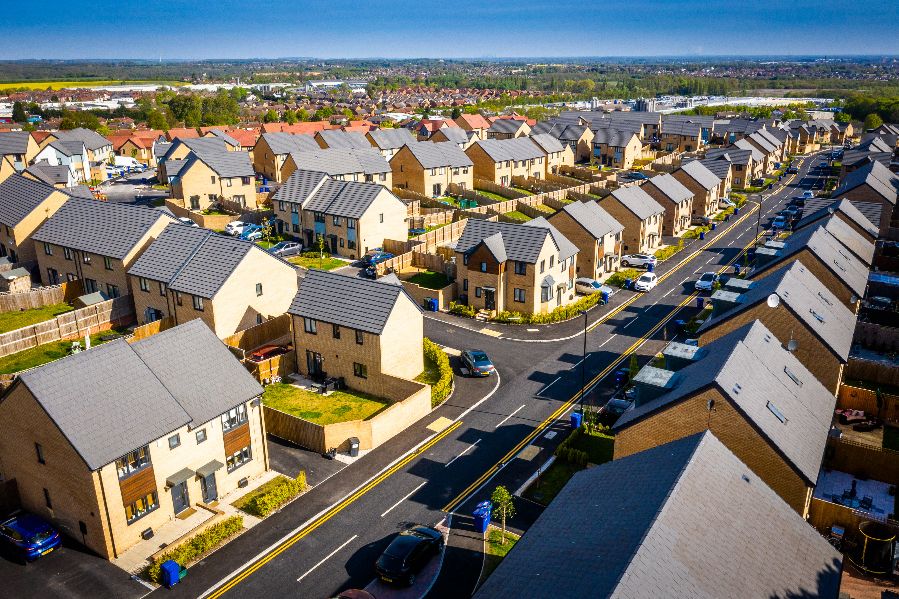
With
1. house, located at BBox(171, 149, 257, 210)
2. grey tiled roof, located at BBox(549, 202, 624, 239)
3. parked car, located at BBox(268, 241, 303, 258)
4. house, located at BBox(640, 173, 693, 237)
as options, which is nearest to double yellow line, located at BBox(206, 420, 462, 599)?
grey tiled roof, located at BBox(549, 202, 624, 239)

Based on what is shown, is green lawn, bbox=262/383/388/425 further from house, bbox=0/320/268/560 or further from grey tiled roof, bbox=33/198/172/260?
grey tiled roof, bbox=33/198/172/260

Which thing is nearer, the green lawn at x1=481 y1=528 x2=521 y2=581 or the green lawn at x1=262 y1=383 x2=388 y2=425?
the green lawn at x1=481 y1=528 x2=521 y2=581

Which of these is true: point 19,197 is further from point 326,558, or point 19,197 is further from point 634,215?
point 634,215

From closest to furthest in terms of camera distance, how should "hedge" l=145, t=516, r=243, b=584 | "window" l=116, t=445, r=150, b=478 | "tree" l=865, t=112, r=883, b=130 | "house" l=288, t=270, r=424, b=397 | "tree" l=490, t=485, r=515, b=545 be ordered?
"hedge" l=145, t=516, r=243, b=584, "window" l=116, t=445, r=150, b=478, "tree" l=490, t=485, r=515, b=545, "house" l=288, t=270, r=424, b=397, "tree" l=865, t=112, r=883, b=130

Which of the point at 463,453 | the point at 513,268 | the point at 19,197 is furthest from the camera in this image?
the point at 19,197

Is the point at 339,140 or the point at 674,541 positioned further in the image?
the point at 339,140

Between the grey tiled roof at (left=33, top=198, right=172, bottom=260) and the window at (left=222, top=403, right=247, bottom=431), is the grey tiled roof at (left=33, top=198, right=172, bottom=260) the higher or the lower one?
the higher one

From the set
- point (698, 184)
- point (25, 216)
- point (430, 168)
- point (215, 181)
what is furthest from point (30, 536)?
point (698, 184)
